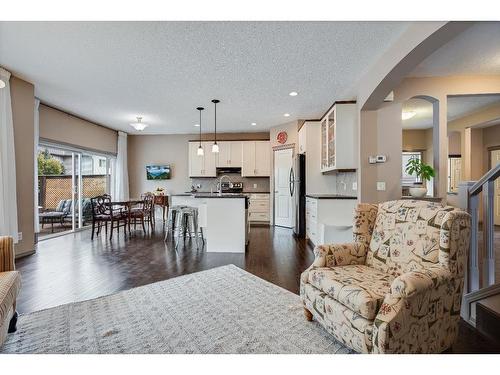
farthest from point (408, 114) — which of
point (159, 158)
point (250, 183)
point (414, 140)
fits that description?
point (159, 158)

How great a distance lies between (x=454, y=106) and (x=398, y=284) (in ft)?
18.6

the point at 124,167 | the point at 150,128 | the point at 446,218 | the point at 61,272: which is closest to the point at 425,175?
the point at 446,218

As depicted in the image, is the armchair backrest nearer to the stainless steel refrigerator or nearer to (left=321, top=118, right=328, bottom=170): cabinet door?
(left=321, top=118, right=328, bottom=170): cabinet door

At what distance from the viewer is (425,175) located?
11.3ft

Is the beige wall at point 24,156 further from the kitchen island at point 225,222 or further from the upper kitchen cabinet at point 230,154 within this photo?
the upper kitchen cabinet at point 230,154

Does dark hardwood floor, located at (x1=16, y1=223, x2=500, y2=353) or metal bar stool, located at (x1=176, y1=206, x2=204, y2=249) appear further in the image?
metal bar stool, located at (x1=176, y1=206, x2=204, y2=249)

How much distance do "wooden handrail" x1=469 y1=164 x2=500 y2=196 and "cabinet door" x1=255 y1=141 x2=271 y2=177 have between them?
17.6ft

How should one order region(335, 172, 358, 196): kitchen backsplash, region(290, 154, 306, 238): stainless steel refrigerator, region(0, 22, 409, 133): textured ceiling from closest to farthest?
1. region(0, 22, 409, 133): textured ceiling
2. region(335, 172, 358, 196): kitchen backsplash
3. region(290, 154, 306, 238): stainless steel refrigerator

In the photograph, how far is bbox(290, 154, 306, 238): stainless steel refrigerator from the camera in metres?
5.37

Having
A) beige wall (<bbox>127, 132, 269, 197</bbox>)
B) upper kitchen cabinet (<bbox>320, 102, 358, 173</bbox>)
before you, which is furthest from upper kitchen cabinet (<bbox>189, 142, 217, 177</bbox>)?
upper kitchen cabinet (<bbox>320, 102, 358, 173</bbox>)

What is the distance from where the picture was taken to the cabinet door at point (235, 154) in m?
7.41

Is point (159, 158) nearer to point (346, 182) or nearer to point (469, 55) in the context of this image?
point (346, 182)

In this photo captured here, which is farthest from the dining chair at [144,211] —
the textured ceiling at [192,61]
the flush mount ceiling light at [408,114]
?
the flush mount ceiling light at [408,114]

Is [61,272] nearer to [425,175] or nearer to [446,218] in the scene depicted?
[446,218]
